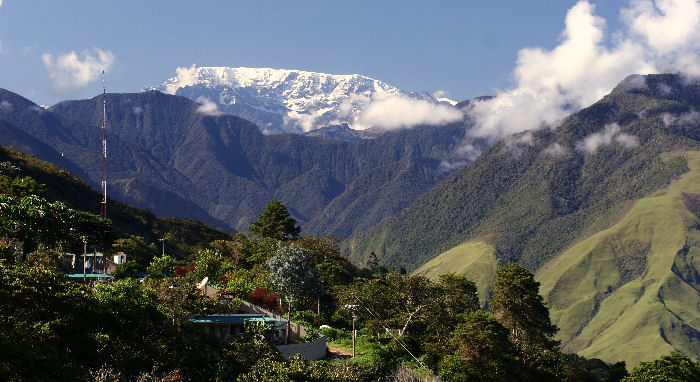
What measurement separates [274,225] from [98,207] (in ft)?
129

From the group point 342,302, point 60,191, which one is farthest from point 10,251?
point 60,191

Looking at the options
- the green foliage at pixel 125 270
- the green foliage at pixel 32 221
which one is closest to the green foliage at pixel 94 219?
the green foliage at pixel 32 221

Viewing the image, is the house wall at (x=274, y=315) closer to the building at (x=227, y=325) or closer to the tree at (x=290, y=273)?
the tree at (x=290, y=273)

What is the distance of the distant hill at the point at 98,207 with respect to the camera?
118 m

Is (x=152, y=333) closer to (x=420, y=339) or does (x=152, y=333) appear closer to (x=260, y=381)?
(x=260, y=381)

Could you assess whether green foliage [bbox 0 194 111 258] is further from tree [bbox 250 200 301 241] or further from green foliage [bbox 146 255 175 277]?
tree [bbox 250 200 301 241]

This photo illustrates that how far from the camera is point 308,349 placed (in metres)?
52.3

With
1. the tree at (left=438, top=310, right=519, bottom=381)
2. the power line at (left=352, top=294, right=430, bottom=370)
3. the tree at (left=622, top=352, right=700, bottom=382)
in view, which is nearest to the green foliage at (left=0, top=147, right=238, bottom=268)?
the power line at (left=352, top=294, right=430, bottom=370)

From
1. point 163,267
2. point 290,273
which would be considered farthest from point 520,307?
point 163,267

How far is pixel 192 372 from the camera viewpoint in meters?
39.1

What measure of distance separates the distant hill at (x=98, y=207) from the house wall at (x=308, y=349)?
190ft

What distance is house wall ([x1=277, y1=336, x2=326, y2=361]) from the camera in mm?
50094

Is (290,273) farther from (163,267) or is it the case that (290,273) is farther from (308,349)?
(163,267)

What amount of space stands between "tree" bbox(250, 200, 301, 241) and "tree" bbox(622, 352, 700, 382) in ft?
197
